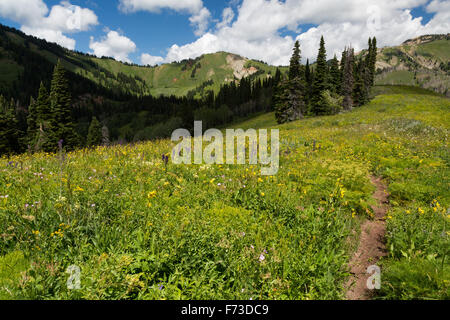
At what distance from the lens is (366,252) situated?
16.0 ft

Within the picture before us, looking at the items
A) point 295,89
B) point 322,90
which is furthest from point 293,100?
point 322,90

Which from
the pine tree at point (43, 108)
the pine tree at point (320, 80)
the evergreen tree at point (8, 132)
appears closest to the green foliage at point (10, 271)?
the pine tree at point (43, 108)

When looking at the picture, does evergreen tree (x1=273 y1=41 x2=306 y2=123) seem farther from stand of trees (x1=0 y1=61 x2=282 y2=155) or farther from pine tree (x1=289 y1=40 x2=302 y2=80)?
stand of trees (x1=0 y1=61 x2=282 y2=155)

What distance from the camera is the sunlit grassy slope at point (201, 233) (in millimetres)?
3078

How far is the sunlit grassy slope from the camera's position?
121 inches

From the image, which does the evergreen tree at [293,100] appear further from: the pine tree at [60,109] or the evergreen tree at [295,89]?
the pine tree at [60,109]

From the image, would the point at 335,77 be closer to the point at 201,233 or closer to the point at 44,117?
the point at 44,117

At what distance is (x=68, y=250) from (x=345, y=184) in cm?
775

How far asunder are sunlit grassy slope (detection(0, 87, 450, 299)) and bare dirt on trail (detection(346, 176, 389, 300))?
21 centimetres

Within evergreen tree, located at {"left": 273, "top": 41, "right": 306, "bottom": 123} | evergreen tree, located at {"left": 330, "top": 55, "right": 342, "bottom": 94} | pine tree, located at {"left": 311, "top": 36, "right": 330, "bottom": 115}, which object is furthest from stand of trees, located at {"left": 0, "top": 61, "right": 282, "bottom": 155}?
evergreen tree, located at {"left": 273, "top": 41, "right": 306, "bottom": 123}

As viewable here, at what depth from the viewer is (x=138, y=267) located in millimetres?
3232

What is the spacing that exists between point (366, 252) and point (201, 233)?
363 cm
